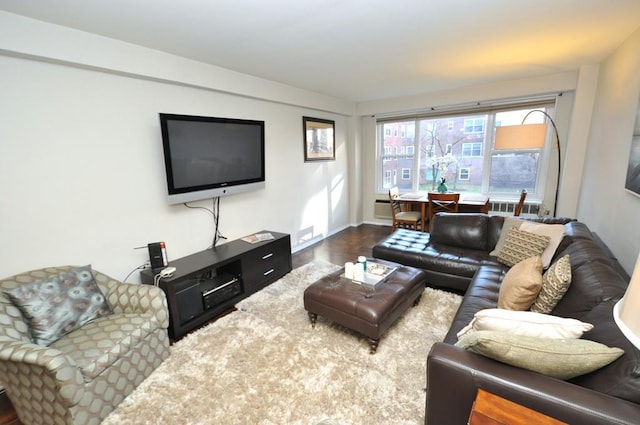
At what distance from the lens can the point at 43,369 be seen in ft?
4.51

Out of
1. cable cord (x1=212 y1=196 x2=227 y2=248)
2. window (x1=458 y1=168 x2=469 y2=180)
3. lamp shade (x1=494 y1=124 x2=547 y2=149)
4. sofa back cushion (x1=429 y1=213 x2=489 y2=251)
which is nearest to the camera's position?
sofa back cushion (x1=429 y1=213 x2=489 y2=251)

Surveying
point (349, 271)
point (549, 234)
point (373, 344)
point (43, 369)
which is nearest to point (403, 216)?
point (549, 234)

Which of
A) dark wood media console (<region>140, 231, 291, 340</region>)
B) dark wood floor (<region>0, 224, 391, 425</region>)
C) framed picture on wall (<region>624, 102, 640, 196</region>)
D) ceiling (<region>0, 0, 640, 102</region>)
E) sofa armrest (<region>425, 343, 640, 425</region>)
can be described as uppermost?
ceiling (<region>0, 0, 640, 102</region>)

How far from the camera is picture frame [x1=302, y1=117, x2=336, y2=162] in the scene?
4.32 m

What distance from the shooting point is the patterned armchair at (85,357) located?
1.40 metres

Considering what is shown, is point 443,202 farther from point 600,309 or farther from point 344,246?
point 600,309

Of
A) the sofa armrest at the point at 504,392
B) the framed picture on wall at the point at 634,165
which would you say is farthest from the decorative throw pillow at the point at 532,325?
the framed picture on wall at the point at 634,165

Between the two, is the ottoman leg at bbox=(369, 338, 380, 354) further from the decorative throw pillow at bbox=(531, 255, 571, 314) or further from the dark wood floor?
the dark wood floor

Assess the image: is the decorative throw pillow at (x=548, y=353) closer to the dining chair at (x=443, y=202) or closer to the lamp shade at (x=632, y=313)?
the lamp shade at (x=632, y=313)

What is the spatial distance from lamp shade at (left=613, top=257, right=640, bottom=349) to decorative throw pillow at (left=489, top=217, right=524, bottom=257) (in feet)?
7.42

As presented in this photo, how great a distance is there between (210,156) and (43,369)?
78.5 inches

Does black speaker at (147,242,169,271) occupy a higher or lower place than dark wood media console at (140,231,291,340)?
higher

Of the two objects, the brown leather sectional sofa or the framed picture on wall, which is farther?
the framed picture on wall

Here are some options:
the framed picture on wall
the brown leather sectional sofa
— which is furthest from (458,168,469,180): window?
the brown leather sectional sofa
